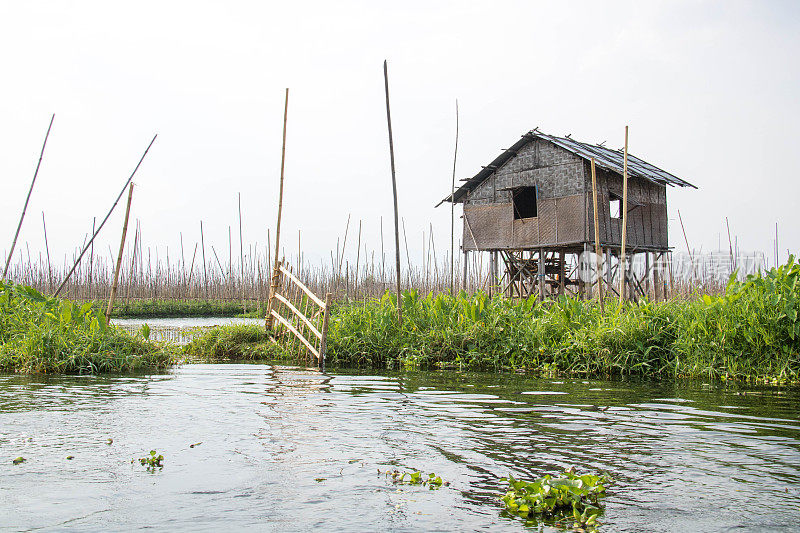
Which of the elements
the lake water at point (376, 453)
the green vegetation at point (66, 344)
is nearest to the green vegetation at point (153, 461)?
the lake water at point (376, 453)

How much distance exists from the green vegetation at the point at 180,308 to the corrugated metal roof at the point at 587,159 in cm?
1077

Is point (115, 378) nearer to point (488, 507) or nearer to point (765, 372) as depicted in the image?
point (488, 507)

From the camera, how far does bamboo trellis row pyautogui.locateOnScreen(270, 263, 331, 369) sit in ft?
28.5

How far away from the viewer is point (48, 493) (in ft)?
9.30

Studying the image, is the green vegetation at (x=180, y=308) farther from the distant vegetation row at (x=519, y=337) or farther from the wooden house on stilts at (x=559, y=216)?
the distant vegetation row at (x=519, y=337)

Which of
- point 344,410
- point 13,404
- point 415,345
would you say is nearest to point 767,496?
point 344,410

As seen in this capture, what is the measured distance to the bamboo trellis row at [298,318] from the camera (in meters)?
8.70

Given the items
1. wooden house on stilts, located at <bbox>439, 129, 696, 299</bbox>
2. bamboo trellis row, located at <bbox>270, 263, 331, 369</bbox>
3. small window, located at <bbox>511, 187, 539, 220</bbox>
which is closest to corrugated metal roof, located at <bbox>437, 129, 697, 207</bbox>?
wooden house on stilts, located at <bbox>439, 129, 696, 299</bbox>

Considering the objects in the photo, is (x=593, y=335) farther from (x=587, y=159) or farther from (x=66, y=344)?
(x=587, y=159)

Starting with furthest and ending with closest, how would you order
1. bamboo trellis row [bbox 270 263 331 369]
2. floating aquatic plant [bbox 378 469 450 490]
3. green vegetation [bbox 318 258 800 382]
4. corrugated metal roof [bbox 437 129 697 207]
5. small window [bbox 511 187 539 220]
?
1. small window [bbox 511 187 539 220]
2. corrugated metal roof [bbox 437 129 697 207]
3. bamboo trellis row [bbox 270 263 331 369]
4. green vegetation [bbox 318 258 800 382]
5. floating aquatic plant [bbox 378 469 450 490]

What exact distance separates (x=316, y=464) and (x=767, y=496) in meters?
2.07

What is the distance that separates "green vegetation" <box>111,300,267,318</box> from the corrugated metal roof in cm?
1077

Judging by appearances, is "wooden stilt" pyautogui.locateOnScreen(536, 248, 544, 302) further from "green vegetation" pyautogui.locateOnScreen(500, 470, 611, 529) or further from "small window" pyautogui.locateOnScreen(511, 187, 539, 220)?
"green vegetation" pyautogui.locateOnScreen(500, 470, 611, 529)

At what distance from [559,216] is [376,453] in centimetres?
1237
